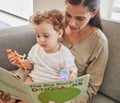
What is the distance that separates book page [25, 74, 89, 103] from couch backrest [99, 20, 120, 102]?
303 mm

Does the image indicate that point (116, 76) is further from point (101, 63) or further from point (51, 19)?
point (51, 19)

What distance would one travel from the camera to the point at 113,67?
1121 mm

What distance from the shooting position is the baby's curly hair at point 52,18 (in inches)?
37.9

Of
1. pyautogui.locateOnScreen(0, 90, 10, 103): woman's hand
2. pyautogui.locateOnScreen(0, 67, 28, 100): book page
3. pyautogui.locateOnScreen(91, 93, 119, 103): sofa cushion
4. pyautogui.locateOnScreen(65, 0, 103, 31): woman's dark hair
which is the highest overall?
pyautogui.locateOnScreen(65, 0, 103, 31): woman's dark hair

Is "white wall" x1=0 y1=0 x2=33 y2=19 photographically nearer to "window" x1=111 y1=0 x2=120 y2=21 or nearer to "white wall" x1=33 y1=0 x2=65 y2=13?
"white wall" x1=33 y1=0 x2=65 y2=13

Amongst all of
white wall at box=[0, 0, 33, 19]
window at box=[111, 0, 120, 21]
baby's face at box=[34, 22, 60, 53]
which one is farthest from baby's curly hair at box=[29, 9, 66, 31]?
white wall at box=[0, 0, 33, 19]

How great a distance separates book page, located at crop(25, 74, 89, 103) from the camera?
802 millimetres

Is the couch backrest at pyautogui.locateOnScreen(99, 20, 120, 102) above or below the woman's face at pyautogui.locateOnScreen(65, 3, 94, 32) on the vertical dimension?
below

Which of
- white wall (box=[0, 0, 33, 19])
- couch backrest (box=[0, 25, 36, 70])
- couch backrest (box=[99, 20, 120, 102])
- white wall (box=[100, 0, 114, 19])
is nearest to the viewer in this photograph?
couch backrest (box=[99, 20, 120, 102])

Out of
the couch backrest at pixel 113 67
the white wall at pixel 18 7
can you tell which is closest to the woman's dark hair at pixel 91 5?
the couch backrest at pixel 113 67

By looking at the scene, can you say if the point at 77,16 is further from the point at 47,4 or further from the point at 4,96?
the point at 47,4

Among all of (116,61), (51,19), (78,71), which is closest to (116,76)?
(116,61)

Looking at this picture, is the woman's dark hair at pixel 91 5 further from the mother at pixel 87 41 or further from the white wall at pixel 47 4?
the white wall at pixel 47 4

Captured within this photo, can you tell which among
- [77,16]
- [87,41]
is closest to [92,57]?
[87,41]
